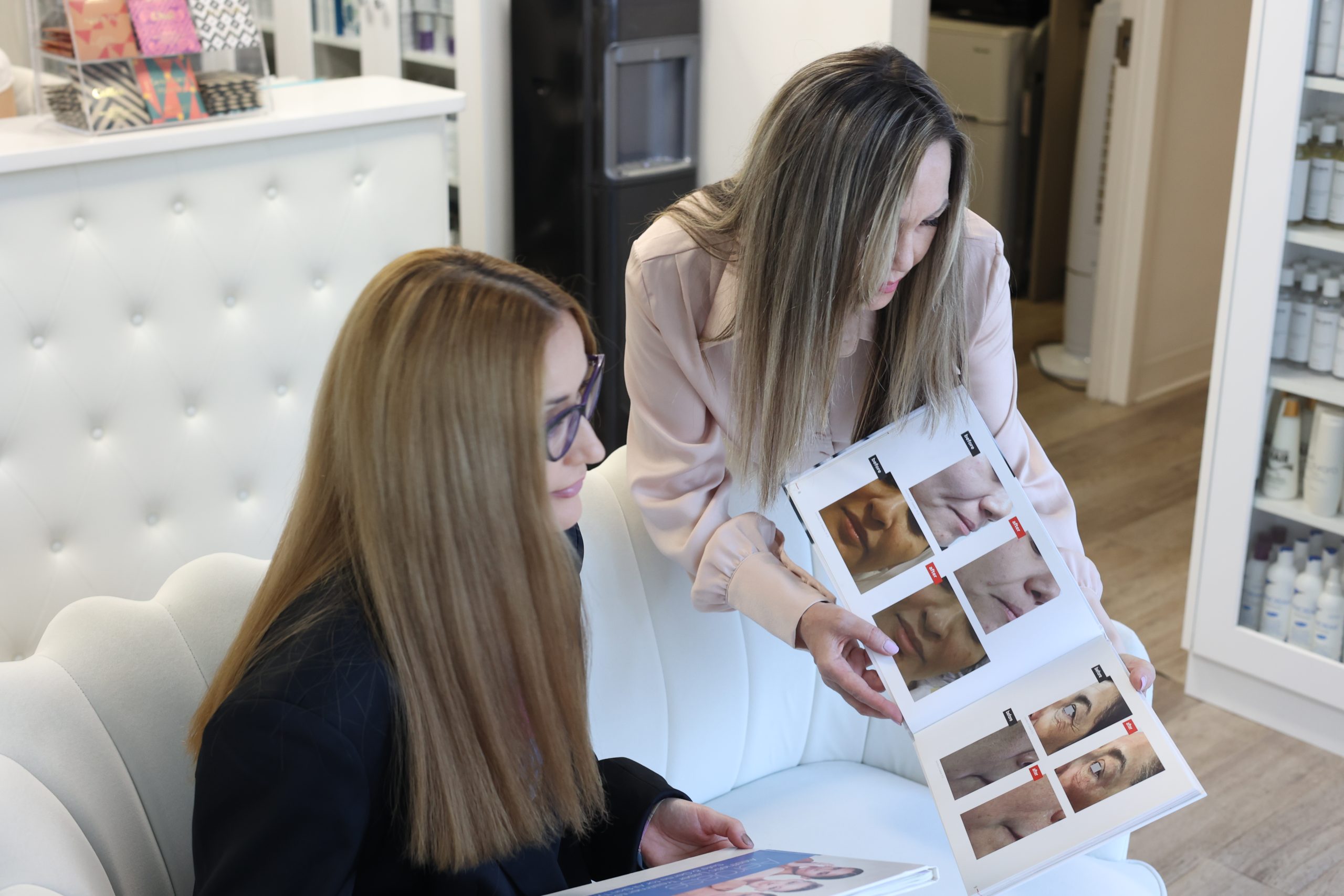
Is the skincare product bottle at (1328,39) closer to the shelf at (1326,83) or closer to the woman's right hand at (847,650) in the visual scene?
the shelf at (1326,83)

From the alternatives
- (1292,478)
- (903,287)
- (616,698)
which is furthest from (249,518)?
(1292,478)

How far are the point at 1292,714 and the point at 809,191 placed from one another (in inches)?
79.6

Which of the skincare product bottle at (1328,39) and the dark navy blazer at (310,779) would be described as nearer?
the dark navy blazer at (310,779)

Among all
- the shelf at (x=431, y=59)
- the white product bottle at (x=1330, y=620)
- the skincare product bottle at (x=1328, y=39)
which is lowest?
the white product bottle at (x=1330, y=620)

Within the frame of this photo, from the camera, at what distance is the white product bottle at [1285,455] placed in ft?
9.00

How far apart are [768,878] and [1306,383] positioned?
2.03 metres

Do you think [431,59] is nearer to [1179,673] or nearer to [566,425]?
[1179,673]

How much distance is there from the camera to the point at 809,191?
59.6 inches

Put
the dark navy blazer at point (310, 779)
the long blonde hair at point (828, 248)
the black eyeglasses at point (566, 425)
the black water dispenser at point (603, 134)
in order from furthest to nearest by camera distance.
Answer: the black water dispenser at point (603, 134) → the long blonde hair at point (828, 248) → the black eyeglasses at point (566, 425) → the dark navy blazer at point (310, 779)

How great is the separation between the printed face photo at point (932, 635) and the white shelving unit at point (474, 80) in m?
2.49

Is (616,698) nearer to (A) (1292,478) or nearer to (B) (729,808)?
(B) (729,808)

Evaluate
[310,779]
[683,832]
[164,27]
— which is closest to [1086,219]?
[164,27]

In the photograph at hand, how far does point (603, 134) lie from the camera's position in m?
3.63

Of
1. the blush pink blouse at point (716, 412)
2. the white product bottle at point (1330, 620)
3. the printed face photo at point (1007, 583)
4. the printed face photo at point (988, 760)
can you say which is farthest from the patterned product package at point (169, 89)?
the white product bottle at point (1330, 620)
